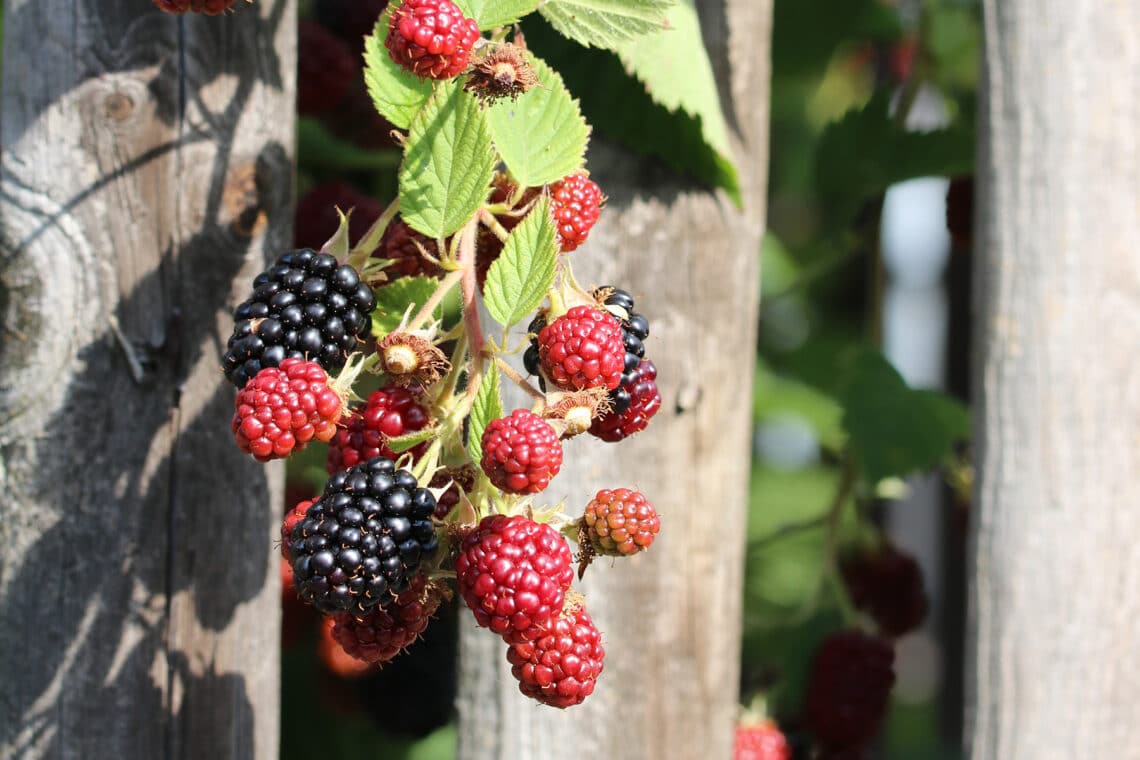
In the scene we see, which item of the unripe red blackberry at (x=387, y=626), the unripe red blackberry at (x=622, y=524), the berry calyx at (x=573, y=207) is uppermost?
the berry calyx at (x=573, y=207)

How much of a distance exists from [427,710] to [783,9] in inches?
51.0

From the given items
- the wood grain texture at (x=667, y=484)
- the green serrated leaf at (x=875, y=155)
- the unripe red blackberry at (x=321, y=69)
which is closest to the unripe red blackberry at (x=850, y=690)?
the wood grain texture at (x=667, y=484)

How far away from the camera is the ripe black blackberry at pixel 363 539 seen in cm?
71

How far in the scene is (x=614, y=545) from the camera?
2.51ft

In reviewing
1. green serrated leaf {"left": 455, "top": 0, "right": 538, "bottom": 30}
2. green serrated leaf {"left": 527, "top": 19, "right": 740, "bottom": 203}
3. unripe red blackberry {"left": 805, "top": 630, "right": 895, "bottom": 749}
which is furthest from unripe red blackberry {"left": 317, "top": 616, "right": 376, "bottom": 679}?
green serrated leaf {"left": 455, "top": 0, "right": 538, "bottom": 30}

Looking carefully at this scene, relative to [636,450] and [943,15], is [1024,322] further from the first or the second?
[943,15]

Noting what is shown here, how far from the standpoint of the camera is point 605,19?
926 mm

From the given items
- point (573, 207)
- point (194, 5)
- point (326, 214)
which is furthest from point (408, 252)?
point (326, 214)

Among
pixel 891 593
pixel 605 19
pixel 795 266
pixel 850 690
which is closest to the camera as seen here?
pixel 605 19

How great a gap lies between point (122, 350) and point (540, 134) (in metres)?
0.50

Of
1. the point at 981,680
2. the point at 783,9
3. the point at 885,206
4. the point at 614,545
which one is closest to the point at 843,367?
the point at 885,206

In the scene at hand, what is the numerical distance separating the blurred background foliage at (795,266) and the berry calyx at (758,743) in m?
0.09

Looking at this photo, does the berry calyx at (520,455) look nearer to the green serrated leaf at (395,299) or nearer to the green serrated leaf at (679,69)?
the green serrated leaf at (395,299)

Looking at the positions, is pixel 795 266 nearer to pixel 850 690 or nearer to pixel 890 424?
pixel 890 424
